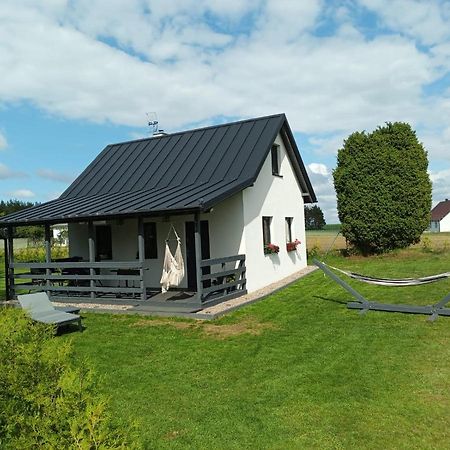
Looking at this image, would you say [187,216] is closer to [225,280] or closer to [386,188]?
[225,280]

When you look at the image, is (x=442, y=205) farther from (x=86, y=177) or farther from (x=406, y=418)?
(x=406, y=418)

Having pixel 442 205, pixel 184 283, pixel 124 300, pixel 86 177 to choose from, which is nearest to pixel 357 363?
pixel 124 300

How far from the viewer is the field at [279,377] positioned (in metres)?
4.64

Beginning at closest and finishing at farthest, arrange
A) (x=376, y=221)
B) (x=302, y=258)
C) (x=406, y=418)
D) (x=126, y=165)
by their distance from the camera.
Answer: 1. (x=406, y=418)
2. (x=126, y=165)
3. (x=302, y=258)
4. (x=376, y=221)

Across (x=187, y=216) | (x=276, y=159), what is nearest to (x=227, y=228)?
(x=187, y=216)

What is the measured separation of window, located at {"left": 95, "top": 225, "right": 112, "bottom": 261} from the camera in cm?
1579

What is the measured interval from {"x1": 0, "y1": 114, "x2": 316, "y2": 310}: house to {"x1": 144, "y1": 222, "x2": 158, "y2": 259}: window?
0.11ft

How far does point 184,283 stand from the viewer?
47.3 feet

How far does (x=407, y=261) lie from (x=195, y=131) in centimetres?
1112

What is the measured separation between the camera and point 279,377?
634 centimetres

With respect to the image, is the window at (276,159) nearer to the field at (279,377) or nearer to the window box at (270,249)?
the window box at (270,249)

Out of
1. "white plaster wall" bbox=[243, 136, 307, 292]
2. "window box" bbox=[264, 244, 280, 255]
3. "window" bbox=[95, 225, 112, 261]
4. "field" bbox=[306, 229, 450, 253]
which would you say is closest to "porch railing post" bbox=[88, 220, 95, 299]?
"window" bbox=[95, 225, 112, 261]

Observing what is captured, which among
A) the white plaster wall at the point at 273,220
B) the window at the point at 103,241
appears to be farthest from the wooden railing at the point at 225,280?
the window at the point at 103,241

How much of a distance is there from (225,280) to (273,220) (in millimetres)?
3983
